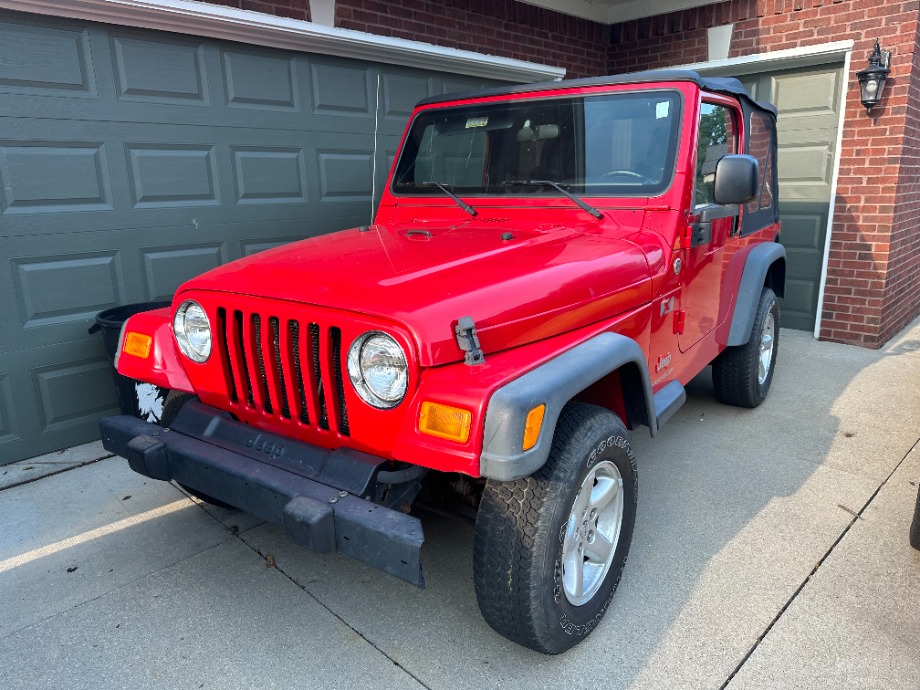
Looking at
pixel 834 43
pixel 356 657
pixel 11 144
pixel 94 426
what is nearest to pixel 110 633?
pixel 356 657

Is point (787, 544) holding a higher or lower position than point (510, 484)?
lower

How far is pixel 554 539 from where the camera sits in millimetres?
2023

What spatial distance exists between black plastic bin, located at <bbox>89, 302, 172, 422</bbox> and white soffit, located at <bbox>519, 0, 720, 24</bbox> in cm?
499

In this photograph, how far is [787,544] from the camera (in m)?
2.93

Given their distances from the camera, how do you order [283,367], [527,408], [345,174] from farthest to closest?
[345,174] < [283,367] < [527,408]

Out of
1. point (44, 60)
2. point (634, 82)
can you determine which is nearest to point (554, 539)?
point (634, 82)

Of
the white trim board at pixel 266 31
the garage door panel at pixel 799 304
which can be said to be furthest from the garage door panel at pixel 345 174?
the garage door panel at pixel 799 304

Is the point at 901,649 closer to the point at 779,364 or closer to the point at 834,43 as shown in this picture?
the point at 779,364

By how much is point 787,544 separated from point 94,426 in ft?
13.0

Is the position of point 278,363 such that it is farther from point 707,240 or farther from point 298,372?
point 707,240

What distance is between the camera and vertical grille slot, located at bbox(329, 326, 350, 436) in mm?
2125

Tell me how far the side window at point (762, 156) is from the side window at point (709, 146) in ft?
1.66

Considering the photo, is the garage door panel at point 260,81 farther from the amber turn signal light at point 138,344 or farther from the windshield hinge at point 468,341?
the windshield hinge at point 468,341

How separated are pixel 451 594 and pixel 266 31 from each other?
3.80 m
